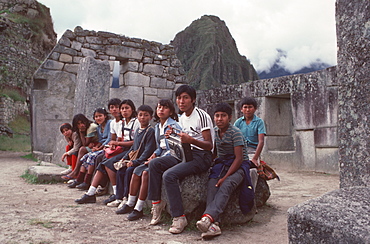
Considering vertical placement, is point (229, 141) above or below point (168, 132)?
below

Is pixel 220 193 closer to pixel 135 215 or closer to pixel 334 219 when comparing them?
pixel 135 215

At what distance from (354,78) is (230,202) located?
6.17 feet

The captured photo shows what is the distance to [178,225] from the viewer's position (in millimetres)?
3064

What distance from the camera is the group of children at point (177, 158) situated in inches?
124

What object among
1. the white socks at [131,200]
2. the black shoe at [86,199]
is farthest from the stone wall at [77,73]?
the white socks at [131,200]

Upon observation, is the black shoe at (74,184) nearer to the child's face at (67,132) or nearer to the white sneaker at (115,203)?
the child's face at (67,132)

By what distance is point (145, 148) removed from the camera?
4004 mm

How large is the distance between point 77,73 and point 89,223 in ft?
19.4

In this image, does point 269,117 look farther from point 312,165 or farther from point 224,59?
point 224,59

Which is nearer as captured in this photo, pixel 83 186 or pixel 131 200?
pixel 131 200

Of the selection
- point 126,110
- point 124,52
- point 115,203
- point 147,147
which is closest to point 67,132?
point 126,110

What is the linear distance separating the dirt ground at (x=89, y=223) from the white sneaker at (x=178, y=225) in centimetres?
5

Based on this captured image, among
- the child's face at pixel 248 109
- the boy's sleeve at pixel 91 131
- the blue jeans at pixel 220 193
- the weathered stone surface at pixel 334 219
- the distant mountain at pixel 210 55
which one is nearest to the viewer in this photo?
the weathered stone surface at pixel 334 219

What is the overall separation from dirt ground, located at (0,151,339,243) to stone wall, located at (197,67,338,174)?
2.19 m
